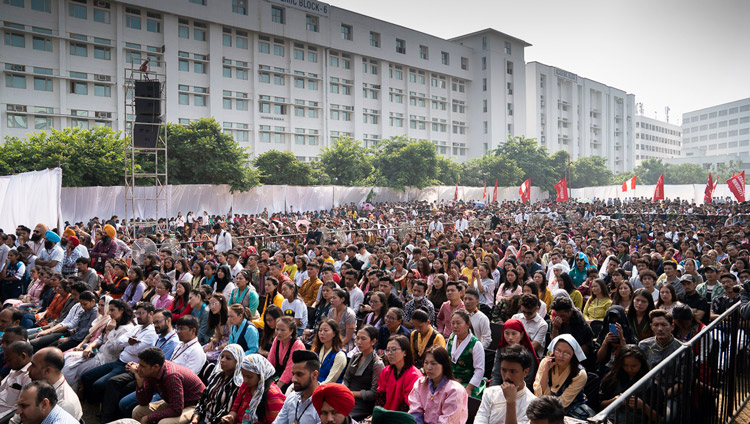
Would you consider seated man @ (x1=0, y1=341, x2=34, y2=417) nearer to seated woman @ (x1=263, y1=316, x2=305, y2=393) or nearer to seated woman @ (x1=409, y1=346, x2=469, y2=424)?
Result: seated woman @ (x1=263, y1=316, x2=305, y2=393)

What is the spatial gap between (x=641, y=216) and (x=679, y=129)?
10868 centimetres

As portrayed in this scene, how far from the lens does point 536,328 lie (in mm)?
5680

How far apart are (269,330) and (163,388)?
75.6 inches

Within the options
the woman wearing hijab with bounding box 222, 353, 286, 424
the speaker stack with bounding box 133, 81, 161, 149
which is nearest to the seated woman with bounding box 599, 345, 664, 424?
the woman wearing hijab with bounding box 222, 353, 286, 424

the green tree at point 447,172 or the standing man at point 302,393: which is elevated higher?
the green tree at point 447,172

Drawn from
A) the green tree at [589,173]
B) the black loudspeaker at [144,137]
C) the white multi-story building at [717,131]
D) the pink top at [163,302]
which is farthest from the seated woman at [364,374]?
the white multi-story building at [717,131]

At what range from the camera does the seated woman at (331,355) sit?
17.0 feet

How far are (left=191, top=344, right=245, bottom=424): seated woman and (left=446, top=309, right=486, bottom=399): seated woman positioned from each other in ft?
7.08

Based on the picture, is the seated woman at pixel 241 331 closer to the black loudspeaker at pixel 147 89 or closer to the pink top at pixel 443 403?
the pink top at pixel 443 403

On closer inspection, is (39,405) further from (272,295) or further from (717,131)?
(717,131)

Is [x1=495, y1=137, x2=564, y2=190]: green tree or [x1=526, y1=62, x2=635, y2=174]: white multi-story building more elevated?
[x1=526, y1=62, x2=635, y2=174]: white multi-story building

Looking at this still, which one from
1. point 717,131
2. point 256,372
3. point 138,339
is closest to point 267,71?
point 138,339

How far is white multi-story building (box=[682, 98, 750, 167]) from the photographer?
101375 millimetres

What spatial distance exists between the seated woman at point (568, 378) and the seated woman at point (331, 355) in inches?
77.9
